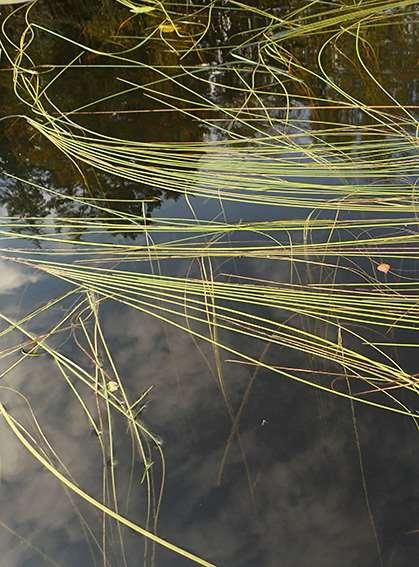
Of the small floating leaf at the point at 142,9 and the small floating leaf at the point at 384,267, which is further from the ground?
the small floating leaf at the point at 142,9

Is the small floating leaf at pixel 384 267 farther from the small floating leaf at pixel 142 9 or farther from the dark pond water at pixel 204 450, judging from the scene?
the small floating leaf at pixel 142 9

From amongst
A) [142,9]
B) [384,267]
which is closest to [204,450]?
[384,267]

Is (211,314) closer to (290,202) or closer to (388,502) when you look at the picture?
(290,202)

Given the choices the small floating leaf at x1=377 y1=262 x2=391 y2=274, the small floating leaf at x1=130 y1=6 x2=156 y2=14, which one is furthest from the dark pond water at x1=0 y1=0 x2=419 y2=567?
the small floating leaf at x1=130 y1=6 x2=156 y2=14

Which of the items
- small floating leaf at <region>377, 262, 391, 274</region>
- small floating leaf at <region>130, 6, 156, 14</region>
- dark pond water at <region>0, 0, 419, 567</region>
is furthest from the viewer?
small floating leaf at <region>130, 6, 156, 14</region>

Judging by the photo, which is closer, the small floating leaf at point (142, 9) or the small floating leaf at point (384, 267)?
the small floating leaf at point (384, 267)

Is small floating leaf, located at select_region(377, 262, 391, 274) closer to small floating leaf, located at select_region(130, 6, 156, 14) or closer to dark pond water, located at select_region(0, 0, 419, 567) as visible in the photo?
dark pond water, located at select_region(0, 0, 419, 567)

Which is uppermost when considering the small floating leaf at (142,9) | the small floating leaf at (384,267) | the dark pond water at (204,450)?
the small floating leaf at (142,9)

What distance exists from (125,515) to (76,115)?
1979mm

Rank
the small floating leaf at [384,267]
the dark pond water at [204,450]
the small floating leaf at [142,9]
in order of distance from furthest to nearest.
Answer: the small floating leaf at [142,9]
the small floating leaf at [384,267]
the dark pond water at [204,450]

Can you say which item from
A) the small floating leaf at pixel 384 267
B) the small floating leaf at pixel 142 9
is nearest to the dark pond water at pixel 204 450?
the small floating leaf at pixel 384 267

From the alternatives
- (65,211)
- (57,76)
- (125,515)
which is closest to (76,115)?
(57,76)

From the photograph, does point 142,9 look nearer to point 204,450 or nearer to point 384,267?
point 384,267

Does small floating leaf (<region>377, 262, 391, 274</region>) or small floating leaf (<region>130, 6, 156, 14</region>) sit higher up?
Result: small floating leaf (<region>130, 6, 156, 14</region>)
